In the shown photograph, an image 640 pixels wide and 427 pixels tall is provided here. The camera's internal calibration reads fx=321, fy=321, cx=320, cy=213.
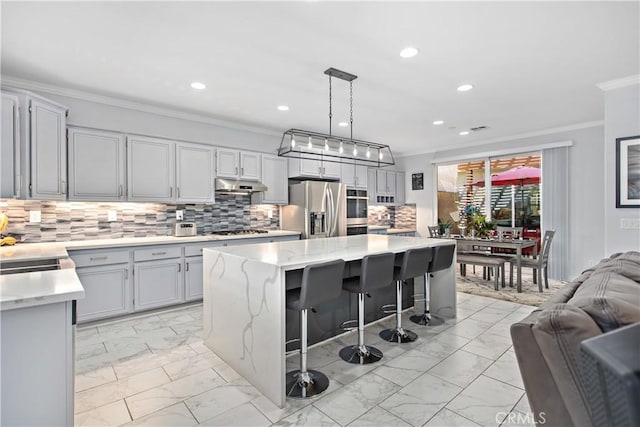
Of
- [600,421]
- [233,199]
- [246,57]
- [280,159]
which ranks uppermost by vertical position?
[246,57]

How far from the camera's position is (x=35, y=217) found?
3.52 metres

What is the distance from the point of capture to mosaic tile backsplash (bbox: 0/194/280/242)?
11.5 feet

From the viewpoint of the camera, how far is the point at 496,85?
359 cm

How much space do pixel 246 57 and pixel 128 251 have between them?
2.50 m

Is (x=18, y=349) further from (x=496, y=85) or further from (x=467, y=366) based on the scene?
(x=496, y=85)

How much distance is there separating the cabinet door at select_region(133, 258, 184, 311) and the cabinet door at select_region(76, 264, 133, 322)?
0.34ft

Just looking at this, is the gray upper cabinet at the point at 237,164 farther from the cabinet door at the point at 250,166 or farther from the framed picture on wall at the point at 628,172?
the framed picture on wall at the point at 628,172

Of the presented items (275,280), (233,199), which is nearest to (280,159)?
(233,199)

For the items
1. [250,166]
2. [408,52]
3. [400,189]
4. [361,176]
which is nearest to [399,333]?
[408,52]

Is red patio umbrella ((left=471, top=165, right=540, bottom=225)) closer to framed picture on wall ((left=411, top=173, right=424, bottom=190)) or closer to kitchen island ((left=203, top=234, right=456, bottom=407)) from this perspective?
framed picture on wall ((left=411, top=173, right=424, bottom=190))

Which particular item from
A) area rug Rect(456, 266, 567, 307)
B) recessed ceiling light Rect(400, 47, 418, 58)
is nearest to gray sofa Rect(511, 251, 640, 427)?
recessed ceiling light Rect(400, 47, 418, 58)

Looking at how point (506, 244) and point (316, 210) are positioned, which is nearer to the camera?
point (506, 244)

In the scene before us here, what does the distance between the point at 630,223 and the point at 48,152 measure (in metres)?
6.13

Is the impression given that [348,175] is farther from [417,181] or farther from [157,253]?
[157,253]
